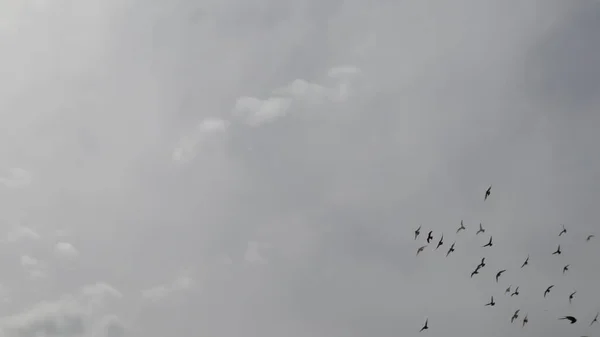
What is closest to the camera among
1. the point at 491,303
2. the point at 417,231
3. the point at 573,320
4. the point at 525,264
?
the point at 573,320

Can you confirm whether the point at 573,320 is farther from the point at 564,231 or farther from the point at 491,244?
the point at 491,244

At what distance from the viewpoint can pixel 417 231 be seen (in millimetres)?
140125

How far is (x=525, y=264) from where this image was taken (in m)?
150

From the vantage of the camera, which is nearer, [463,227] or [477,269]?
[463,227]

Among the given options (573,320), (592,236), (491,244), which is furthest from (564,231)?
(573,320)

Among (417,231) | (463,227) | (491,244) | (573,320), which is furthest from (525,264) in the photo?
(573,320)

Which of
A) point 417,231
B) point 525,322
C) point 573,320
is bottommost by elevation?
point 573,320

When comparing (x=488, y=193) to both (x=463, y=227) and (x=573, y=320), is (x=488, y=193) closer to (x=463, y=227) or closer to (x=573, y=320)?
(x=463, y=227)

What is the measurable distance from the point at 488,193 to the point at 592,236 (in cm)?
3042

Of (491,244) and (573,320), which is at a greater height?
(491,244)

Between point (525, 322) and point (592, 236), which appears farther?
point (525, 322)

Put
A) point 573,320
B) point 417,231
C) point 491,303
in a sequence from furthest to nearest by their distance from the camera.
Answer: point 491,303, point 417,231, point 573,320

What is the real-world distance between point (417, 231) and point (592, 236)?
47534 millimetres

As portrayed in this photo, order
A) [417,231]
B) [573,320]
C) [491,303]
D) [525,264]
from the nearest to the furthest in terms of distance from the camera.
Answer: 1. [573,320]
2. [417,231]
3. [525,264]
4. [491,303]
